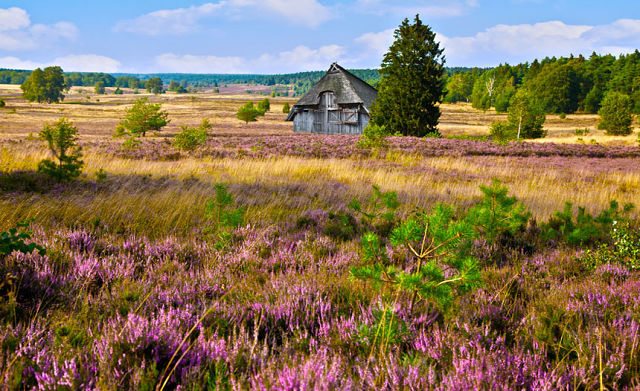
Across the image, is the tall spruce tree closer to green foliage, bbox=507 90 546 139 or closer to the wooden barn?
the wooden barn

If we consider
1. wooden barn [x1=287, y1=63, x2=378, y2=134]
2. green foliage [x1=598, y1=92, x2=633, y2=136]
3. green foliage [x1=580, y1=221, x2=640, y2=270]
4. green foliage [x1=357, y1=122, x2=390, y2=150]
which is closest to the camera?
green foliage [x1=580, y1=221, x2=640, y2=270]

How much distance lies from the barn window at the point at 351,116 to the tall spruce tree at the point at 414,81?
8.01 metres

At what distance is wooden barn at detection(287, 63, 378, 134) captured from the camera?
118ft

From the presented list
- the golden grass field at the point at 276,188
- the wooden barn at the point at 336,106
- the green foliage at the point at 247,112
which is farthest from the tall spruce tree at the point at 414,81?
the green foliage at the point at 247,112

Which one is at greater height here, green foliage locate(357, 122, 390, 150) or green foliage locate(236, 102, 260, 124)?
green foliage locate(236, 102, 260, 124)

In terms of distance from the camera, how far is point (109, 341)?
1933mm

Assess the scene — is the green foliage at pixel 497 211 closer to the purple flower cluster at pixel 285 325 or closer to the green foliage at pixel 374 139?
the purple flower cluster at pixel 285 325

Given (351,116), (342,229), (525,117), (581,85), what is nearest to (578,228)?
(342,229)

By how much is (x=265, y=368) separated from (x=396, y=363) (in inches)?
27.1

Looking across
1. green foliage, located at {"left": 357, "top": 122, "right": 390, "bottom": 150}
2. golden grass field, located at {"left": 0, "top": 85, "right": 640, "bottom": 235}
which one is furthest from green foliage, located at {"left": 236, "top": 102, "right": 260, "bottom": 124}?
golden grass field, located at {"left": 0, "top": 85, "right": 640, "bottom": 235}

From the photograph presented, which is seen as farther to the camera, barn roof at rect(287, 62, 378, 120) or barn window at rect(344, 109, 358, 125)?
barn window at rect(344, 109, 358, 125)

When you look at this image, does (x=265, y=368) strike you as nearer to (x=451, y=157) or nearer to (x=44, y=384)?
(x=44, y=384)

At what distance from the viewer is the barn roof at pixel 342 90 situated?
35719 mm

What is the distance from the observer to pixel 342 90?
121ft
